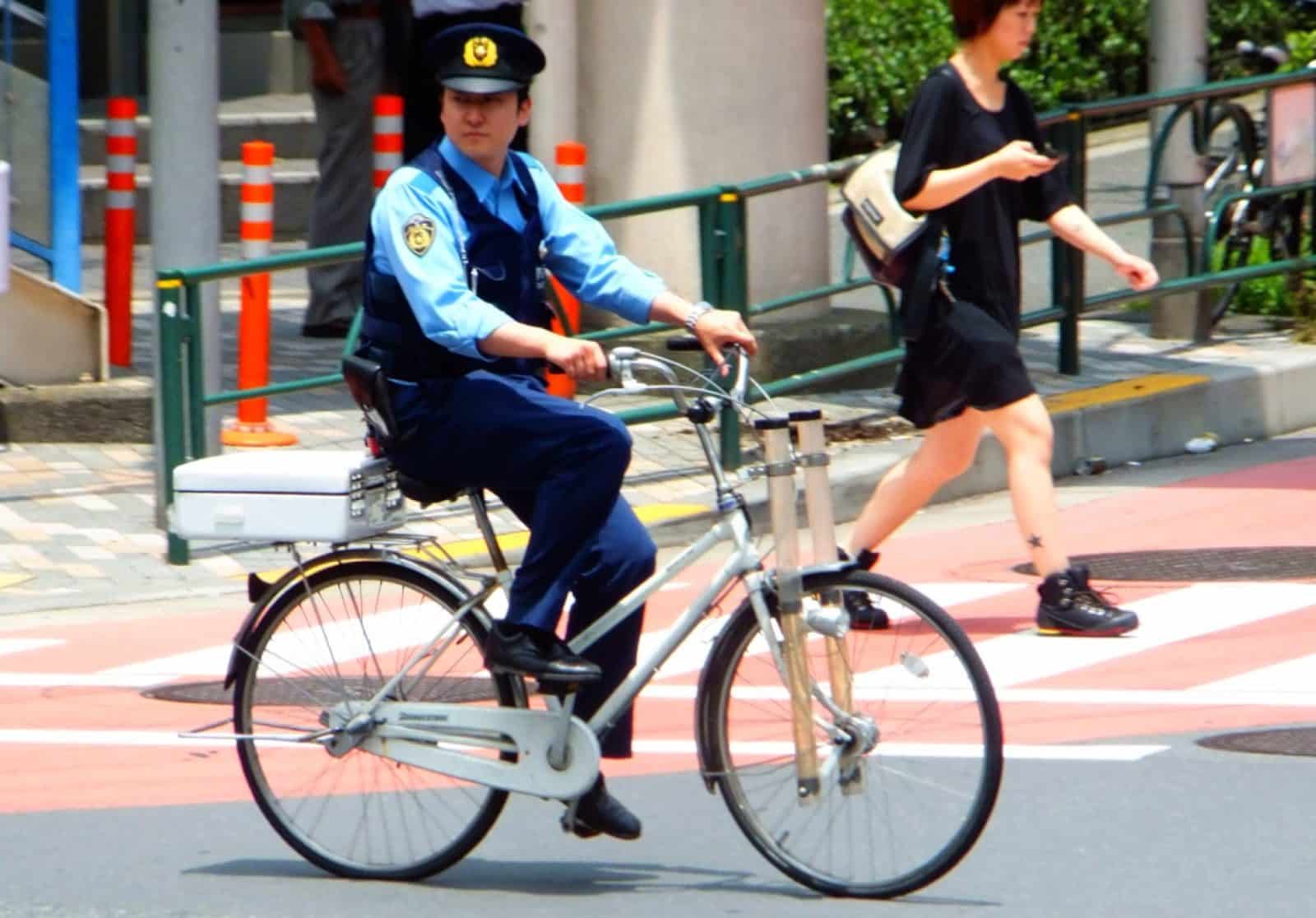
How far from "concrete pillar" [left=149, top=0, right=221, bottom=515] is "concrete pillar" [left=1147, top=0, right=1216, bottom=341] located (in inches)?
193

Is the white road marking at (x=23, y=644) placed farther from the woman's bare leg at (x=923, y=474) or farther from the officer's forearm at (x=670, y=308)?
the officer's forearm at (x=670, y=308)

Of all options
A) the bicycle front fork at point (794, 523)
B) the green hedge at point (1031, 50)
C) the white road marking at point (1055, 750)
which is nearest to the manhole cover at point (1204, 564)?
the white road marking at point (1055, 750)

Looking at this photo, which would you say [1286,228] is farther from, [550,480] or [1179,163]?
[550,480]

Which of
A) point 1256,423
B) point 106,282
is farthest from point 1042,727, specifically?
point 106,282

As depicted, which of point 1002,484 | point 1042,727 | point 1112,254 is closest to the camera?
point 1042,727

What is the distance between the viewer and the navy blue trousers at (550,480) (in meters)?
5.28

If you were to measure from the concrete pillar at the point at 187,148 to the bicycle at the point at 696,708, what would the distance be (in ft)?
12.9

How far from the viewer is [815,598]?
17.1ft

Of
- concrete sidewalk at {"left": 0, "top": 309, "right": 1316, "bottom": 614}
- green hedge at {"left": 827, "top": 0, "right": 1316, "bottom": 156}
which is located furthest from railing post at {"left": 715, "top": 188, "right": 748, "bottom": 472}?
green hedge at {"left": 827, "top": 0, "right": 1316, "bottom": 156}

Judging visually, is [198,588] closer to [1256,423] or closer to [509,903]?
[509,903]

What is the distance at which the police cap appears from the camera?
5301mm

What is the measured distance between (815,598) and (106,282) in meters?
7.63

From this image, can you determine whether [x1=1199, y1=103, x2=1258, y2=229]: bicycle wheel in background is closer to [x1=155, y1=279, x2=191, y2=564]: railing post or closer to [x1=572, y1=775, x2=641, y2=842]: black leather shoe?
[x1=155, y1=279, x2=191, y2=564]: railing post

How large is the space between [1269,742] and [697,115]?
19.0 feet
